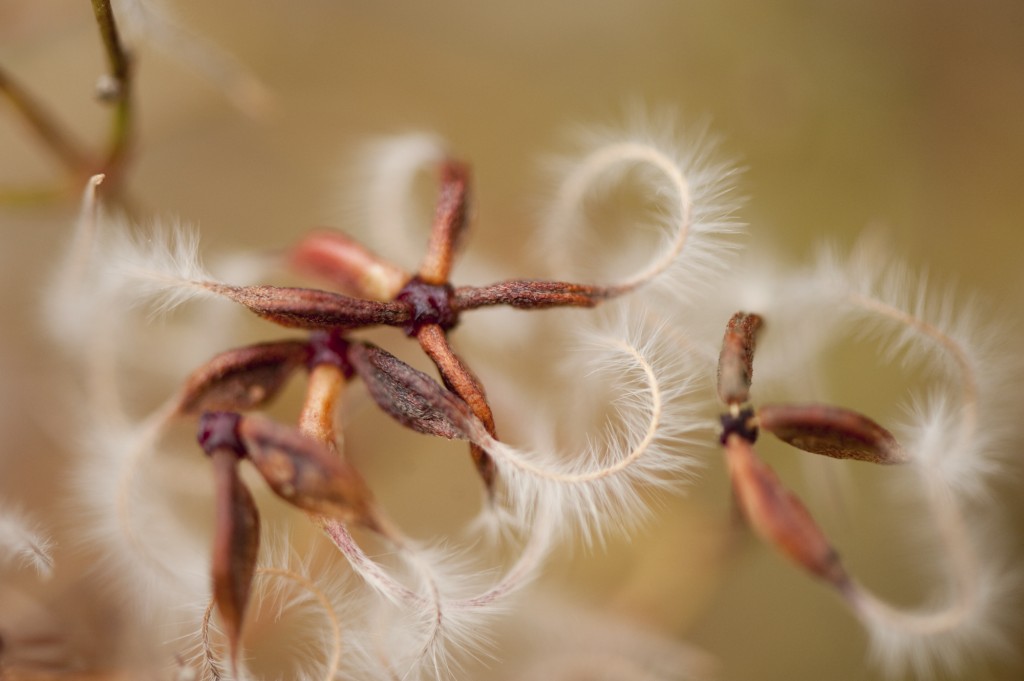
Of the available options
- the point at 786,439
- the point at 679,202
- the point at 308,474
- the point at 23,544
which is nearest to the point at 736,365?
the point at 786,439

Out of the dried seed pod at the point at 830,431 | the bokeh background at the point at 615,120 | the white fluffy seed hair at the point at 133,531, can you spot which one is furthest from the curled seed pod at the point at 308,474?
the bokeh background at the point at 615,120

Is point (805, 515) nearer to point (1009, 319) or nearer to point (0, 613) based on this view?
point (1009, 319)

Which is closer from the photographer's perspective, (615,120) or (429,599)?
(429,599)

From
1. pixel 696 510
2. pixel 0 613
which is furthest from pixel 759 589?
pixel 0 613

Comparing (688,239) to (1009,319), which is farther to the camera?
(1009,319)

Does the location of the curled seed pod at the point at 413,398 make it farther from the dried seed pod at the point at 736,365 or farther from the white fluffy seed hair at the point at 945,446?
the white fluffy seed hair at the point at 945,446

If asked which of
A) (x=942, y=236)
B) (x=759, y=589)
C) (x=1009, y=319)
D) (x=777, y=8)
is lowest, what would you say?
(x=759, y=589)

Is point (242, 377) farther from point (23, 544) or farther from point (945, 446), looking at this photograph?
point (945, 446)
